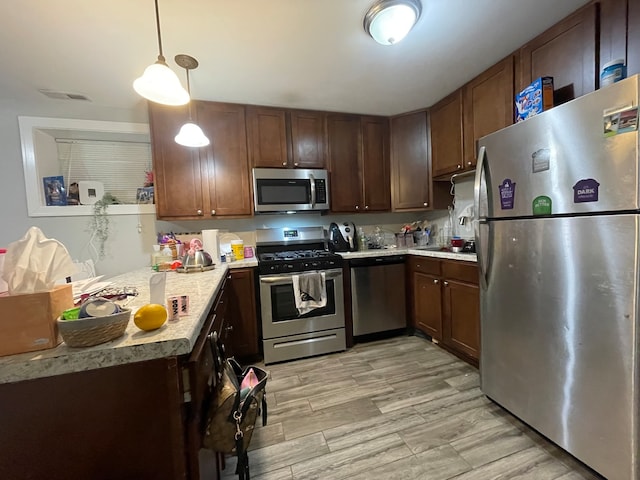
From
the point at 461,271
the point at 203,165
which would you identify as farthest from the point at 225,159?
the point at 461,271

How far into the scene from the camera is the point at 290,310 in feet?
8.05

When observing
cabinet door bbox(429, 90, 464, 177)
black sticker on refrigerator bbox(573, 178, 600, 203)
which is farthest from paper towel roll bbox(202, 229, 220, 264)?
black sticker on refrigerator bbox(573, 178, 600, 203)

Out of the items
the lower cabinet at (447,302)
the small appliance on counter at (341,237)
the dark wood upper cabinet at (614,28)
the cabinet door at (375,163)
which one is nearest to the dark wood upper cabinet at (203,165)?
the small appliance on counter at (341,237)

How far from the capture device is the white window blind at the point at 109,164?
267cm

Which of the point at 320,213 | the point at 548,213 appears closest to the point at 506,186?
the point at 548,213

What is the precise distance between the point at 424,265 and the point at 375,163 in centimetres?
125

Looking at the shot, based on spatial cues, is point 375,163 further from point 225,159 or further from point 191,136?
point 191,136

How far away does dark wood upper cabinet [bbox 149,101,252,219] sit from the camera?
2447 millimetres

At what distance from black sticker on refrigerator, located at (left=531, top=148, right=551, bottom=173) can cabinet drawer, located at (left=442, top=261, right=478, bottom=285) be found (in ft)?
2.92

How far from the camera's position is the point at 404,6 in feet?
4.62

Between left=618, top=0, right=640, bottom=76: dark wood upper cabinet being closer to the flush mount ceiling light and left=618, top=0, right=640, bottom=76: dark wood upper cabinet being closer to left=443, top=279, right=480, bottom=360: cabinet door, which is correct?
the flush mount ceiling light

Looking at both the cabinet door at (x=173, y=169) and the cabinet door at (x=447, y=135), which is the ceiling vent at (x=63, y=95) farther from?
the cabinet door at (x=447, y=135)

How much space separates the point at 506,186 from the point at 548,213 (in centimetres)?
27

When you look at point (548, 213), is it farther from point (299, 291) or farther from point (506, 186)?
point (299, 291)
